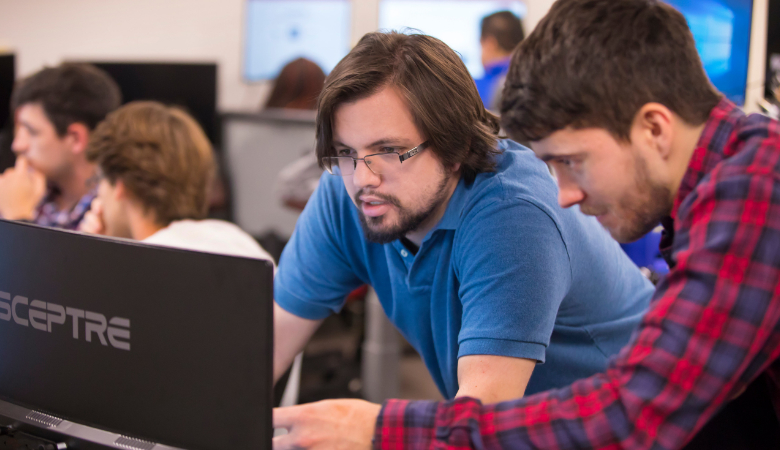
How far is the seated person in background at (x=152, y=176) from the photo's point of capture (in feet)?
5.14

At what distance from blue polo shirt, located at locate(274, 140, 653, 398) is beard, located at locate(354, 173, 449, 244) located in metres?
0.03

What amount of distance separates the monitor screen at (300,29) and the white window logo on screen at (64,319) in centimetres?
361

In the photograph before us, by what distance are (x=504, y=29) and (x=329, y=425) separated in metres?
2.67

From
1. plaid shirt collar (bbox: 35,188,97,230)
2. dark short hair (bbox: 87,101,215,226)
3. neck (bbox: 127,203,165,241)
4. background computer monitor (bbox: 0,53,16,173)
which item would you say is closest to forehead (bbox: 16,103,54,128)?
plaid shirt collar (bbox: 35,188,97,230)

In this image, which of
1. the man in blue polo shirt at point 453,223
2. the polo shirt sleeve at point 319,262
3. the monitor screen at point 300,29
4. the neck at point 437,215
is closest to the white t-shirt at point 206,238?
the polo shirt sleeve at point 319,262

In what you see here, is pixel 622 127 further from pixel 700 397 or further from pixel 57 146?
pixel 57 146

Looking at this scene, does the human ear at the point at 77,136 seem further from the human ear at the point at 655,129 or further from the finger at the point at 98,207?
the human ear at the point at 655,129

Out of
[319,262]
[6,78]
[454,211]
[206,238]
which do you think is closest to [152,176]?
[206,238]

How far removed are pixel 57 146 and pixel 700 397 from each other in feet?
6.80


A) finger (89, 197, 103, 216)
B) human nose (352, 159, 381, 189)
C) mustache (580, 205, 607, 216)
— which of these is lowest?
finger (89, 197, 103, 216)

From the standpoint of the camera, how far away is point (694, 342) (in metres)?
0.63

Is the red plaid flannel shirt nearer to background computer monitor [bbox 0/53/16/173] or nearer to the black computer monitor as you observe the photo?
the black computer monitor

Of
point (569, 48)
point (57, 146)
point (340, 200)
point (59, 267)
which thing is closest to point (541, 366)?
point (340, 200)

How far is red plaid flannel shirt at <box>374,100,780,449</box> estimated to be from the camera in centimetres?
62
